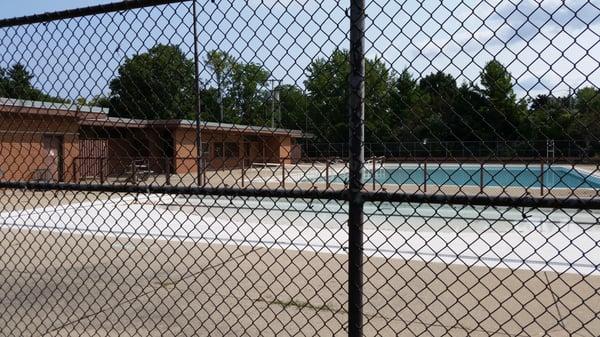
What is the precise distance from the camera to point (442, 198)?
6.73 ft

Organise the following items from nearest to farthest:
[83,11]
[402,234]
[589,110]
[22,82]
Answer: [589,110] → [83,11] → [22,82] → [402,234]

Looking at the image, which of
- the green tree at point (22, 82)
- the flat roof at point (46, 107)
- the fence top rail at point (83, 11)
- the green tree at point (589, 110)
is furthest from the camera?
the flat roof at point (46, 107)

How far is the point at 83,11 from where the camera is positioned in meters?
2.80

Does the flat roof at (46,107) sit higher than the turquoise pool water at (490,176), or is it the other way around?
the flat roof at (46,107)

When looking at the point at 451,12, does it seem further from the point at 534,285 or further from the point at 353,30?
the point at 534,285

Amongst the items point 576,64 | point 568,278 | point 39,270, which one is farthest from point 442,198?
point 39,270

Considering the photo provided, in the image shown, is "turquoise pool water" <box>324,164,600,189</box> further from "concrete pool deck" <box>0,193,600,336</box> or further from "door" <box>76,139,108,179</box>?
"door" <box>76,139,108,179</box>

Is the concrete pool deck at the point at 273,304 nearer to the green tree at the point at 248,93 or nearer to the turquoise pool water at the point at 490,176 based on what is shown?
the turquoise pool water at the point at 490,176

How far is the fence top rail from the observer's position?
268cm

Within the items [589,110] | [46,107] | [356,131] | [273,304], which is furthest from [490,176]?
[46,107]

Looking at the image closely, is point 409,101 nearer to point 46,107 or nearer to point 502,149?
point 502,149

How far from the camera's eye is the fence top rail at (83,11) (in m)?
2.68

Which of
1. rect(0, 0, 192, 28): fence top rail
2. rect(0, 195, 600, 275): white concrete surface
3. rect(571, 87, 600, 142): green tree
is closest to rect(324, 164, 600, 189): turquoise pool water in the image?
rect(571, 87, 600, 142): green tree

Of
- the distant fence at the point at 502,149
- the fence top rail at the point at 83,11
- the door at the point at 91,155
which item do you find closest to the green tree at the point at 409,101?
the distant fence at the point at 502,149
